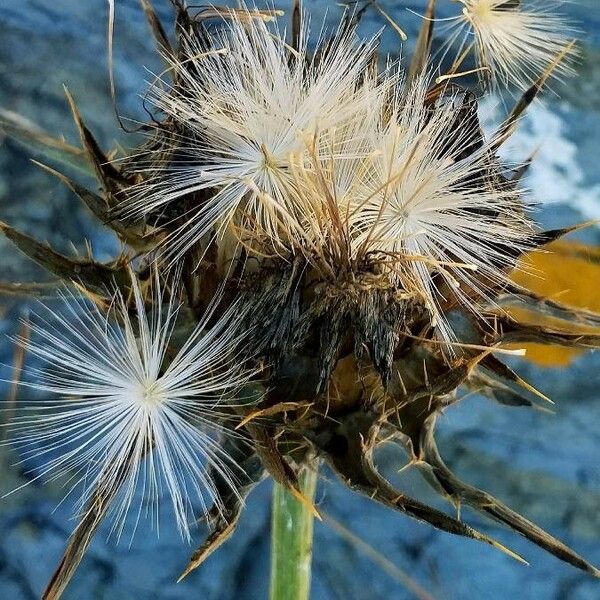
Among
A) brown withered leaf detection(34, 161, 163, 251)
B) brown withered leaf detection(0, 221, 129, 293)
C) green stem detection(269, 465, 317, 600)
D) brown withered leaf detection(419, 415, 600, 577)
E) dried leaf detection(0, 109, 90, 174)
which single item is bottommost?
green stem detection(269, 465, 317, 600)

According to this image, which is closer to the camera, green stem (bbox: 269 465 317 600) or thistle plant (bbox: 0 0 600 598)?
thistle plant (bbox: 0 0 600 598)

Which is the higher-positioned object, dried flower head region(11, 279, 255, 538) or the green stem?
dried flower head region(11, 279, 255, 538)

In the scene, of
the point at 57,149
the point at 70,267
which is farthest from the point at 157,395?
the point at 57,149

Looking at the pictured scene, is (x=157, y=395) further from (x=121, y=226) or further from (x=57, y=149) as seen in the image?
(x=57, y=149)

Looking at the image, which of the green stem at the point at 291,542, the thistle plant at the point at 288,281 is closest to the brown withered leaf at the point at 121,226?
the thistle plant at the point at 288,281

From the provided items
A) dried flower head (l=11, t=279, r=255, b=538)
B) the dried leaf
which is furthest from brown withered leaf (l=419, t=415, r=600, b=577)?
the dried leaf

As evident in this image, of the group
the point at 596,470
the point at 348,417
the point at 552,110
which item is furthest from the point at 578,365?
the point at 348,417

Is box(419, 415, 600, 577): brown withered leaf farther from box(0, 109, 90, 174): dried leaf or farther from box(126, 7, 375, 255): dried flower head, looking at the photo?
box(0, 109, 90, 174): dried leaf
